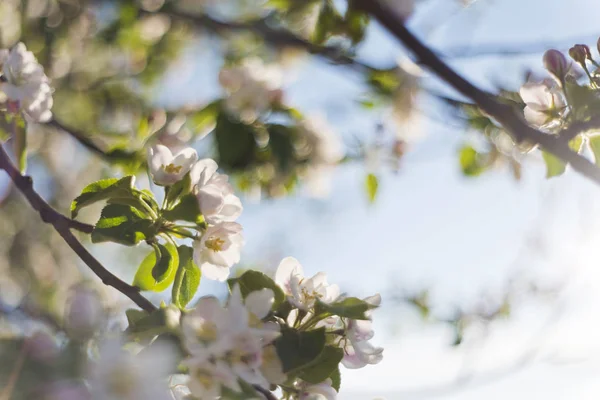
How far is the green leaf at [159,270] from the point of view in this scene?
0.67 meters

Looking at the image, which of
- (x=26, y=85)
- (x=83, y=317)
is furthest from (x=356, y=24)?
(x=83, y=317)

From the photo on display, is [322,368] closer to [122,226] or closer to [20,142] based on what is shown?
[122,226]

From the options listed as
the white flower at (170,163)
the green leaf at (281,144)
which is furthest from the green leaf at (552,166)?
the green leaf at (281,144)

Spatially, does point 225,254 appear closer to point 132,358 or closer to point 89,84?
point 132,358

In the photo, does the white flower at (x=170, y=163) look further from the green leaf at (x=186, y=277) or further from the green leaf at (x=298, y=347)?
the green leaf at (x=298, y=347)

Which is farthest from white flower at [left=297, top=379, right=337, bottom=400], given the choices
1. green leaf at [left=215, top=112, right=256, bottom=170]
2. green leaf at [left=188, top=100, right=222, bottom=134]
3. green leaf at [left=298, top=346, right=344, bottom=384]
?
green leaf at [left=188, top=100, right=222, bottom=134]

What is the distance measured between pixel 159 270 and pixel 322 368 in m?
0.21

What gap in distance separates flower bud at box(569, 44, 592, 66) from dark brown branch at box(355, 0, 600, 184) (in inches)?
4.0

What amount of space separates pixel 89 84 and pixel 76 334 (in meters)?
2.21

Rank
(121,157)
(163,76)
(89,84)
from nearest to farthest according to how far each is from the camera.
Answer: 1. (121,157)
2. (89,84)
3. (163,76)

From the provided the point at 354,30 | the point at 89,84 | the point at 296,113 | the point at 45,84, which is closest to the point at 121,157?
the point at 45,84

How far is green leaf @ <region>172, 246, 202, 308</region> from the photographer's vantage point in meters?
0.69

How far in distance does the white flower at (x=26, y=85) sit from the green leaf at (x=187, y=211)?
0.33 meters

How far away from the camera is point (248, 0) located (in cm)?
277
